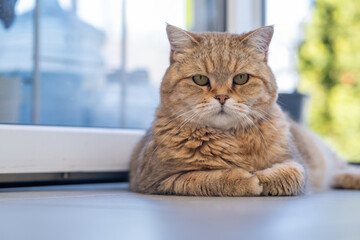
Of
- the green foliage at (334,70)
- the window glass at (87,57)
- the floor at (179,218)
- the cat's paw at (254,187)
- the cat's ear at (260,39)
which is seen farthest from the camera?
the green foliage at (334,70)

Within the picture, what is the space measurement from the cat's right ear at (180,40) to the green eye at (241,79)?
234mm

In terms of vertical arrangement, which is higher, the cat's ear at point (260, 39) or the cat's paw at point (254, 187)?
the cat's ear at point (260, 39)

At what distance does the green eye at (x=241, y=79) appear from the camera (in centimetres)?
172

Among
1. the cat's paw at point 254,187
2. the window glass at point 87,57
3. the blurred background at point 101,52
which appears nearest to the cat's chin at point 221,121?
the cat's paw at point 254,187

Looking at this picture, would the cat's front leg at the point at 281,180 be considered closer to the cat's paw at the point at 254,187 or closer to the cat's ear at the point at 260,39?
the cat's paw at the point at 254,187

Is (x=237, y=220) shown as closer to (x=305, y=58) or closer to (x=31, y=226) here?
(x=31, y=226)

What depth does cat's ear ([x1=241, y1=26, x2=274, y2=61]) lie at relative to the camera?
1.76 meters

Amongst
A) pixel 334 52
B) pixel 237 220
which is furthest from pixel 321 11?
pixel 237 220

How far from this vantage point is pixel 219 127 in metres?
1.72

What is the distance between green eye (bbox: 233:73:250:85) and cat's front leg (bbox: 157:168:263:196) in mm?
362

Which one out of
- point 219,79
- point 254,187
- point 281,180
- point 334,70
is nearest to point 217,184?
point 254,187

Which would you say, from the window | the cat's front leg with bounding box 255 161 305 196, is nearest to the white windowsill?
the window

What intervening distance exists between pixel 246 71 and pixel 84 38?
100cm

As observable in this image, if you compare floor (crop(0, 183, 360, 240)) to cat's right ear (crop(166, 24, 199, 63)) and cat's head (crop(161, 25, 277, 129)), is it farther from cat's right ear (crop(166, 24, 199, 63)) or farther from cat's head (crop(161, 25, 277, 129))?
cat's right ear (crop(166, 24, 199, 63))
